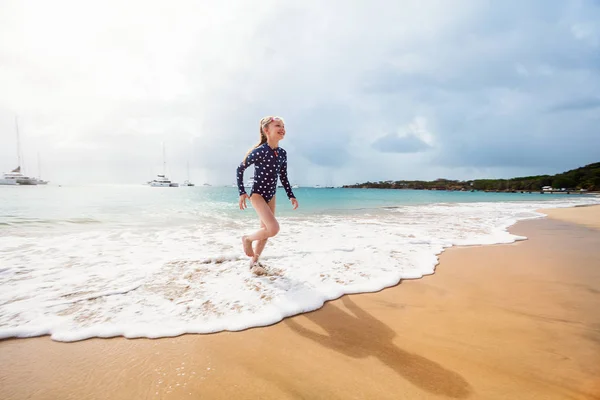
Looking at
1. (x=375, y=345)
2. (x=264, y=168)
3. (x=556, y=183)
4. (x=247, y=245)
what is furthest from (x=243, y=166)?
(x=556, y=183)

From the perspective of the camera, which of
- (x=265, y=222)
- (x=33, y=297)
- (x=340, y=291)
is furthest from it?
(x=265, y=222)

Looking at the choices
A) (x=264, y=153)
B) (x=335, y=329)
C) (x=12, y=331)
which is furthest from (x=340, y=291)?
(x=12, y=331)

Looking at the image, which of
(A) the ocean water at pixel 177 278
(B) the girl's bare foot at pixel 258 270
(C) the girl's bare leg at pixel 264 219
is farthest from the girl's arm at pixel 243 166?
(A) the ocean water at pixel 177 278

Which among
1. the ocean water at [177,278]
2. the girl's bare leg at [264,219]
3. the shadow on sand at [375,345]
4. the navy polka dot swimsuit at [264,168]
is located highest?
the navy polka dot swimsuit at [264,168]

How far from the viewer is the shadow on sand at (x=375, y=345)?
187 cm

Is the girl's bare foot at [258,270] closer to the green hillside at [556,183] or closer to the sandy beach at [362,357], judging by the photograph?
the sandy beach at [362,357]

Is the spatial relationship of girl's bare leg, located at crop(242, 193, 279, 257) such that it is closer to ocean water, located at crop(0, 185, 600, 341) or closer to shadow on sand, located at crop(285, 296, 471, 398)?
ocean water, located at crop(0, 185, 600, 341)

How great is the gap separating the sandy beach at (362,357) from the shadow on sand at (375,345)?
0.03 ft

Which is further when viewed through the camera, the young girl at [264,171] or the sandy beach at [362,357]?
the young girl at [264,171]

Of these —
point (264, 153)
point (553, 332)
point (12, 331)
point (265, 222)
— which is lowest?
point (553, 332)

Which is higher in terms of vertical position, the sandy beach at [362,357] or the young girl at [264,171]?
the young girl at [264,171]

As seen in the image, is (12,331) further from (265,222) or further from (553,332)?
(553,332)

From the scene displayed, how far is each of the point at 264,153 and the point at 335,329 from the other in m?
2.93

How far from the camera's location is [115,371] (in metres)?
2.04
